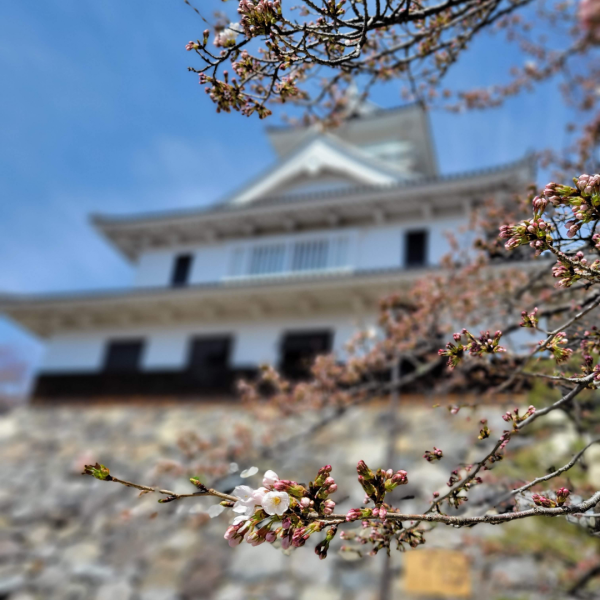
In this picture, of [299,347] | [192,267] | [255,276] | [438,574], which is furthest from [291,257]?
[438,574]

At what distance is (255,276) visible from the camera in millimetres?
16781

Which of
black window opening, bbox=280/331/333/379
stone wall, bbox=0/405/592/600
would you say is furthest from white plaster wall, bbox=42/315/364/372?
stone wall, bbox=0/405/592/600

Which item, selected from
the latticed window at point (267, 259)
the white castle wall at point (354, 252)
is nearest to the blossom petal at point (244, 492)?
the white castle wall at point (354, 252)

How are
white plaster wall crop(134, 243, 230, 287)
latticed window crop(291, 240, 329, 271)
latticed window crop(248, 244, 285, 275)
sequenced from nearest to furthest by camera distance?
latticed window crop(291, 240, 329, 271)
latticed window crop(248, 244, 285, 275)
white plaster wall crop(134, 243, 230, 287)

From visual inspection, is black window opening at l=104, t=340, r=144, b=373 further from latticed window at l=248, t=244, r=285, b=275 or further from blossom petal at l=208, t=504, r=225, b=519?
blossom petal at l=208, t=504, r=225, b=519

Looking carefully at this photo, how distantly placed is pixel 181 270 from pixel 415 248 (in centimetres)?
729

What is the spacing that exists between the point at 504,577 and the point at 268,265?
1034cm

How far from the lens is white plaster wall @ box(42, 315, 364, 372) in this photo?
49.7 feet

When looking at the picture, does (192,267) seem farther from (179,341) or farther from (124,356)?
(124,356)

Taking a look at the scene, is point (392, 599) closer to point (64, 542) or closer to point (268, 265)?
point (64, 542)

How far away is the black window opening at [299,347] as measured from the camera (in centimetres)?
1459

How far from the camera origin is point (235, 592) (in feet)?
33.5

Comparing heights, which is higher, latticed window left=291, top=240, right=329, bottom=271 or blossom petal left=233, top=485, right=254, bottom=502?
latticed window left=291, top=240, right=329, bottom=271

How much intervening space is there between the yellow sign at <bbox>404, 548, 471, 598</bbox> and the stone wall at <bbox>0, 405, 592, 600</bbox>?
138 millimetres
